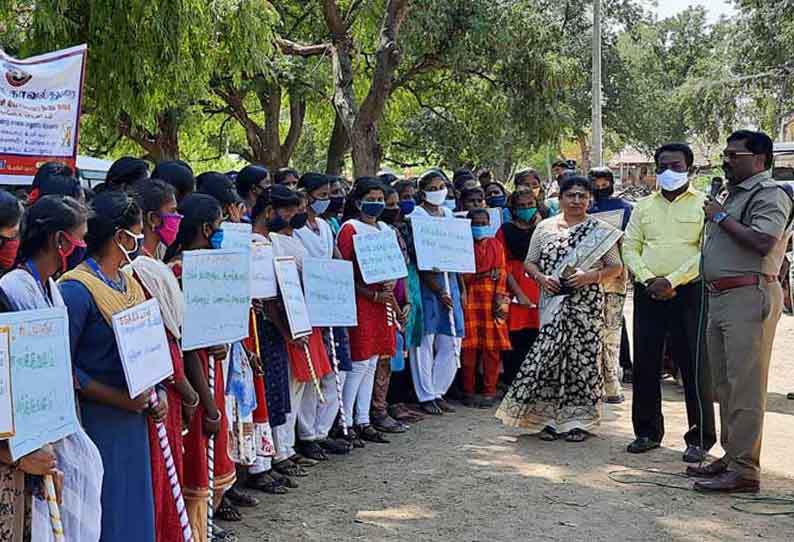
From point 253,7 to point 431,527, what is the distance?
6.87m

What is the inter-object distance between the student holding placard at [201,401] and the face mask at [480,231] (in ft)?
12.5

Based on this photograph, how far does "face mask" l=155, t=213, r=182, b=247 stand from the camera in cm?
411

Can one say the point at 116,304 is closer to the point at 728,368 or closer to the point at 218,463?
the point at 218,463

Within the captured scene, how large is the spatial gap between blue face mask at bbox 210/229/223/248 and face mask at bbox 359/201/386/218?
2429 mm

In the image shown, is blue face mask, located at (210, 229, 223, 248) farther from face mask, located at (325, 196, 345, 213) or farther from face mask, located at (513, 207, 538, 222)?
face mask, located at (513, 207, 538, 222)

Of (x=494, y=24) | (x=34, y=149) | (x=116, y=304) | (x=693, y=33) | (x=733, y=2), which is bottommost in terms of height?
(x=116, y=304)

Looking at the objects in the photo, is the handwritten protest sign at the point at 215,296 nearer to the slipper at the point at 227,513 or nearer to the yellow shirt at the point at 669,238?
the slipper at the point at 227,513

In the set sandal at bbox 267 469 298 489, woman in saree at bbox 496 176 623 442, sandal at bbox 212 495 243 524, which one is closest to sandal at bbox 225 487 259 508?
sandal at bbox 212 495 243 524

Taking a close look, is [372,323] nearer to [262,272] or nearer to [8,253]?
[262,272]

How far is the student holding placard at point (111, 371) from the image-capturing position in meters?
3.37

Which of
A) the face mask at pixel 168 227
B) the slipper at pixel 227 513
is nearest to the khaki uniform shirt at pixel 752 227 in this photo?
the slipper at pixel 227 513

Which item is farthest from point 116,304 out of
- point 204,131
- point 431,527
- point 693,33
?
point 693,33

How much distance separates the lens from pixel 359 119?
14547mm

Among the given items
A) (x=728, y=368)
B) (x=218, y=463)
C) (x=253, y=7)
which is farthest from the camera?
(x=253, y=7)
